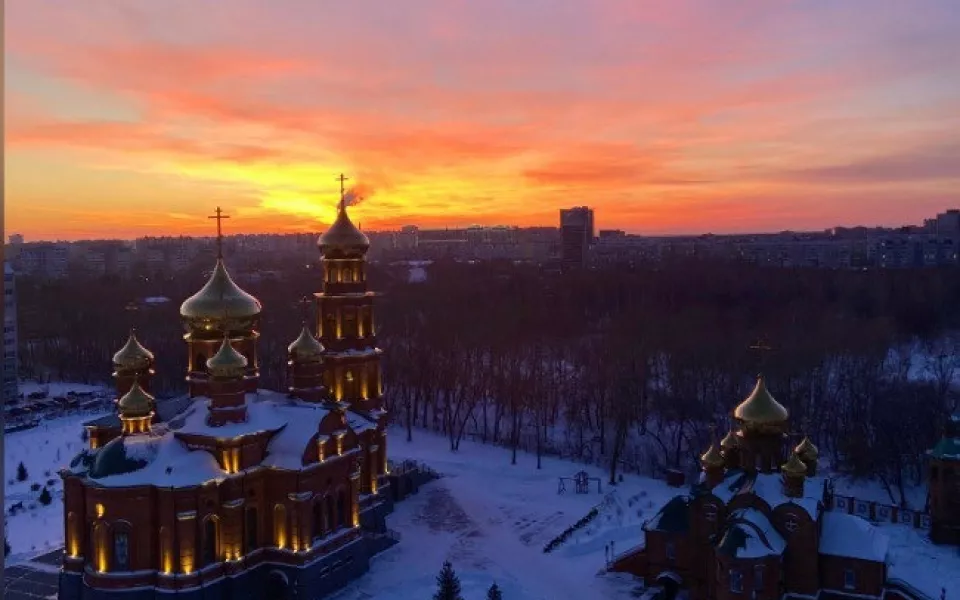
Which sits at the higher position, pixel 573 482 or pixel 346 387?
pixel 346 387

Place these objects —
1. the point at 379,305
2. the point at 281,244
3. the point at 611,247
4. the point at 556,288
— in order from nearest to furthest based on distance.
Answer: the point at 379,305
the point at 556,288
the point at 611,247
the point at 281,244

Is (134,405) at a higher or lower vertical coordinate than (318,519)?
higher

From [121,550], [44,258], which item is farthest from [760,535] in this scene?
[44,258]

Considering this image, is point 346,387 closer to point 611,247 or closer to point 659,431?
point 659,431

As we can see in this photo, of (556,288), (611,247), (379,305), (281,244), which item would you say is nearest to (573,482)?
(379,305)

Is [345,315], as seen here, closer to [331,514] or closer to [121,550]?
[331,514]

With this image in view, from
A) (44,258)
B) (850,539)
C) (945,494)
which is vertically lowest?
(945,494)
